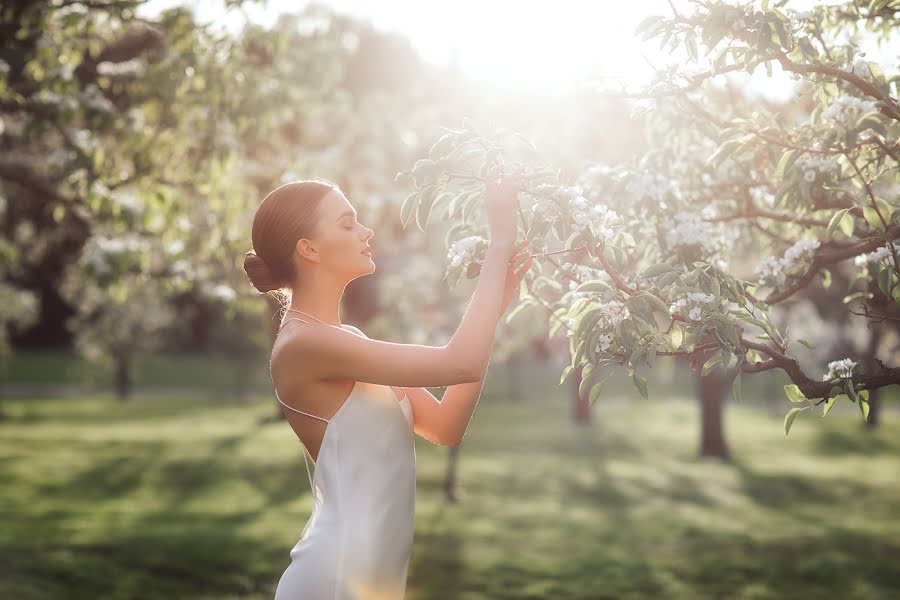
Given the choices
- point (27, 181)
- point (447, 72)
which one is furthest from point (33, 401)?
point (27, 181)

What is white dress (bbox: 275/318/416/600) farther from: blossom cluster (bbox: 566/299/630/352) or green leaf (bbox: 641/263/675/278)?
green leaf (bbox: 641/263/675/278)

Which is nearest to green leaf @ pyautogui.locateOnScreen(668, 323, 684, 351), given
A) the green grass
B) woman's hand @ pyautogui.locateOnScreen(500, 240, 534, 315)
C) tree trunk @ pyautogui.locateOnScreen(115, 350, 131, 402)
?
woman's hand @ pyautogui.locateOnScreen(500, 240, 534, 315)

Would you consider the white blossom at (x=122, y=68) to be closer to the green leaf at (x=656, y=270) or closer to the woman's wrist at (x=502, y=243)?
the green leaf at (x=656, y=270)

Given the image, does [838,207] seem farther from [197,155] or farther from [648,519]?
[648,519]

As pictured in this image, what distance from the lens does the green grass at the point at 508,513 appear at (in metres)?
13.1

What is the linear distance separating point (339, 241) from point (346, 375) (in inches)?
19.9

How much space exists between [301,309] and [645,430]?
36.3 m

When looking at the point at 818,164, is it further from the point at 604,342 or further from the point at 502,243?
the point at 502,243

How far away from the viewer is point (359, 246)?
344 centimetres

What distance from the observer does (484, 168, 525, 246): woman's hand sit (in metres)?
3.18

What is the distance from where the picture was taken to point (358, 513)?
3.16 metres

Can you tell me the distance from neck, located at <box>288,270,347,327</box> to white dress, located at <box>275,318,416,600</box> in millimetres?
297

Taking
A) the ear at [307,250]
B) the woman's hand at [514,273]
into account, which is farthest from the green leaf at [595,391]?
the ear at [307,250]

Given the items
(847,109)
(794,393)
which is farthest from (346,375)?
(847,109)
